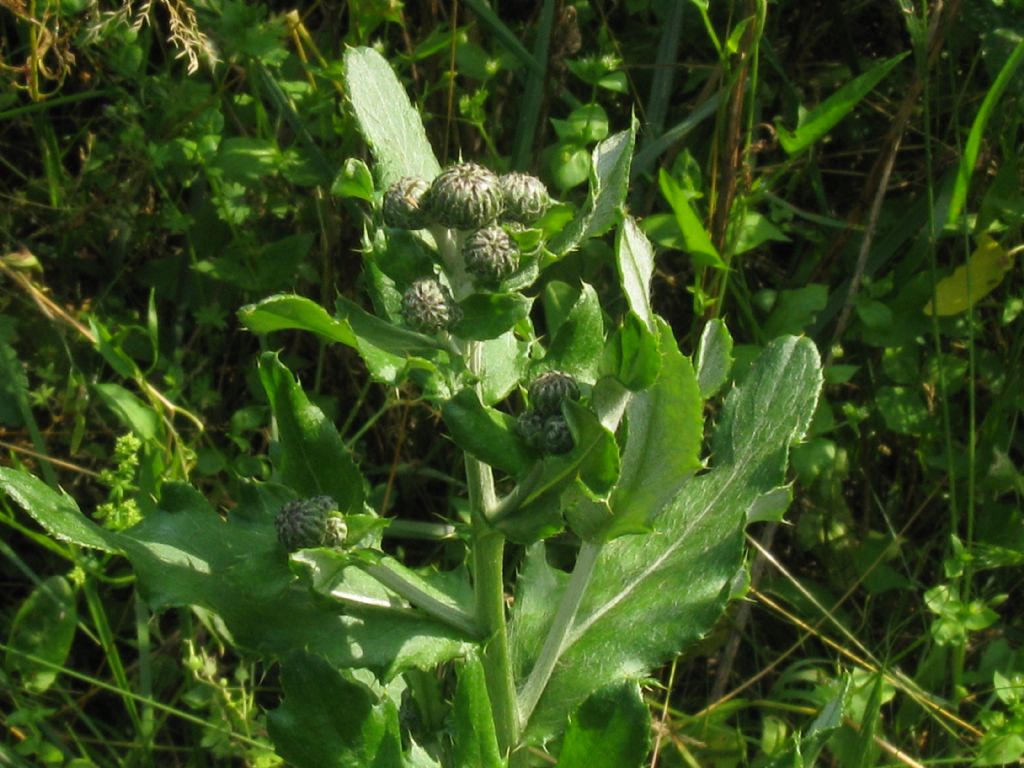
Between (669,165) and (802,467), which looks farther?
(669,165)

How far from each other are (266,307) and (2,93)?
236 centimetres

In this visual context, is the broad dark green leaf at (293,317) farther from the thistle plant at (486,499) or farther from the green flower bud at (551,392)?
the green flower bud at (551,392)

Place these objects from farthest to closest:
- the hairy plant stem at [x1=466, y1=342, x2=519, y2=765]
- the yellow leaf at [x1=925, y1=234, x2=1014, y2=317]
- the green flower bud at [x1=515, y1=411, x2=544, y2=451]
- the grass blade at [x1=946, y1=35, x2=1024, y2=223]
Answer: the yellow leaf at [x1=925, y1=234, x2=1014, y2=317], the grass blade at [x1=946, y1=35, x2=1024, y2=223], the hairy plant stem at [x1=466, y1=342, x2=519, y2=765], the green flower bud at [x1=515, y1=411, x2=544, y2=451]

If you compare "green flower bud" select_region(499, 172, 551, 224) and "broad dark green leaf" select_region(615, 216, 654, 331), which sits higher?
"green flower bud" select_region(499, 172, 551, 224)

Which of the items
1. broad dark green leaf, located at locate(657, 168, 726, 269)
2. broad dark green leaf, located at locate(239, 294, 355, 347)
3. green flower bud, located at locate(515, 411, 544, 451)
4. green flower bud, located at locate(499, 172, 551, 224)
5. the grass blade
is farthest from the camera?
broad dark green leaf, located at locate(657, 168, 726, 269)

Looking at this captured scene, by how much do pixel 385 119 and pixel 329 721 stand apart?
1.23 meters

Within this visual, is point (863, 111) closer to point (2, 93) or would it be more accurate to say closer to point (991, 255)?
point (991, 255)

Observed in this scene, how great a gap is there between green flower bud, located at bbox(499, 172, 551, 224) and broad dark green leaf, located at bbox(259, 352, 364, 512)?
0.58 metres

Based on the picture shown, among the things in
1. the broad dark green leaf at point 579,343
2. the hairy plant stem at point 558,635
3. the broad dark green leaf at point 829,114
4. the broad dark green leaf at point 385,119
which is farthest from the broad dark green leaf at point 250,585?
the broad dark green leaf at point 829,114

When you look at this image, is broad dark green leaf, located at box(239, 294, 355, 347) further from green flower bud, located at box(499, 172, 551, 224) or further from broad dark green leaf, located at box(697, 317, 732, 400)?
broad dark green leaf, located at box(697, 317, 732, 400)

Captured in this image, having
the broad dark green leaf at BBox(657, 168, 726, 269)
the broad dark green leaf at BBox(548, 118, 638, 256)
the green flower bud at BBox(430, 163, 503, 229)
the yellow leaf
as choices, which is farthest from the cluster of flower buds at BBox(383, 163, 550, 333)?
the yellow leaf

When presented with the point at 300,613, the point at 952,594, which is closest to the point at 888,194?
the point at 952,594

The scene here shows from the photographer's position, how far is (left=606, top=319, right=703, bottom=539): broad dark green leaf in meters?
2.38

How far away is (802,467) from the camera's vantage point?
3.83m
